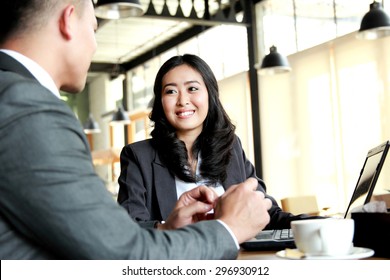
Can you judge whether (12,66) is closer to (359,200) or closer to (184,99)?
(359,200)

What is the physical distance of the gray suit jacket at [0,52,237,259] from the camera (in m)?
0.70

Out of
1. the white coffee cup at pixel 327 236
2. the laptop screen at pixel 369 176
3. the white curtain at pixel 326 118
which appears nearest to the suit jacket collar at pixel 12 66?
the white coffee cup at pixel 327 236

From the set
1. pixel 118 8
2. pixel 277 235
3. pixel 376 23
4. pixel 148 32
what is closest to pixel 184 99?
pixel 277 235

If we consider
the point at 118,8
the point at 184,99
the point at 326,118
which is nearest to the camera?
the point at 184,99

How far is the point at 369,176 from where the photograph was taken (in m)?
1.20

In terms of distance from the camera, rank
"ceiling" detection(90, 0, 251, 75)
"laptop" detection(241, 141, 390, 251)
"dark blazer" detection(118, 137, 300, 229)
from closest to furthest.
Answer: "laptop" detection(241, 141, 390, 251), "dark blazer" detection(118, 137, 300, 229), "ceiling" detection(90, 0, 251, 75)

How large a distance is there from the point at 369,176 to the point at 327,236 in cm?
43

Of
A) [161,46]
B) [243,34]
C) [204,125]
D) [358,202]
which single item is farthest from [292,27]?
[358,202]

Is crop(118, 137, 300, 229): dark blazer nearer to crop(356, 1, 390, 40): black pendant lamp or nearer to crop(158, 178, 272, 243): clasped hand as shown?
crop(158, 178, 272, 243): clasped hand

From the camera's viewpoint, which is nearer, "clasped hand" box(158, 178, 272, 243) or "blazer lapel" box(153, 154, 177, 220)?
"clasped hand" box(158, 178, 272, 243)

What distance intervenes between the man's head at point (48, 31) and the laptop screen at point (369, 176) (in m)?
0.63

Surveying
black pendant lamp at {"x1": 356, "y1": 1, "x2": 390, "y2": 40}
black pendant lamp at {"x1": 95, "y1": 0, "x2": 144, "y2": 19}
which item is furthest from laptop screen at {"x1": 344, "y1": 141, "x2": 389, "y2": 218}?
black pendant lamp at {"x1": 356, "y1": 1, "x2": 390, "y2": 40}

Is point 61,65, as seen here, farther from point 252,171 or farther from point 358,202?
point 252,171

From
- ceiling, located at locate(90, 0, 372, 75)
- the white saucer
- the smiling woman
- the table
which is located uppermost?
ceiling, located at locate(90, 0, 372, 75)
